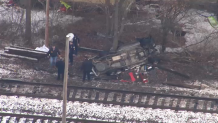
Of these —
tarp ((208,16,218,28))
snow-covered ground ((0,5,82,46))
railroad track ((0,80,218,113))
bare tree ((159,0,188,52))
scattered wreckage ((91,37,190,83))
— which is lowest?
railroad track ((0,80,218,113))

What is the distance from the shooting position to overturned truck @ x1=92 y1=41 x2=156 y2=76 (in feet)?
55.4

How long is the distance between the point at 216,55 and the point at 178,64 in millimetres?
2057

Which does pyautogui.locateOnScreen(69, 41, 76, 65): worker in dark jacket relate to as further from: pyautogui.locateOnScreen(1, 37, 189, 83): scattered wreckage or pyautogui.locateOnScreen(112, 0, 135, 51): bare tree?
pyautogui.locateOnScreen(112, 0, 135, 51): bare tree

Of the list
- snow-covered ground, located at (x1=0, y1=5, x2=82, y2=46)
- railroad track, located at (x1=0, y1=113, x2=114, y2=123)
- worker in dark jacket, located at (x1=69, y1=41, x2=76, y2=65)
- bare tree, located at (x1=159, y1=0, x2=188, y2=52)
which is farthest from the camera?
snow-covered ground, located at (x1=0, y1=5, x2=82, y2=46)

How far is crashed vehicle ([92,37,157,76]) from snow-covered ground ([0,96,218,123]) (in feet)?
10.0

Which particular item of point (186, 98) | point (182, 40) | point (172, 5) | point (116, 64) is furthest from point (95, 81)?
point (182, 40)

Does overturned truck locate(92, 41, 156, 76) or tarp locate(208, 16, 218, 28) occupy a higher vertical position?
tarp locate(208, 16, 218, 28)

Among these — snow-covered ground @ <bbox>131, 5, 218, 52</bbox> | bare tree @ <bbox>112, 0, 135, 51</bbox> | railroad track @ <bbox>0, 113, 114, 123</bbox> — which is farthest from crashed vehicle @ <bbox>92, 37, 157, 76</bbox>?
railroad track @ <bbox>0, 113, 114, 123</bbox>

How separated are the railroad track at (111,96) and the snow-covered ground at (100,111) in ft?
1.19

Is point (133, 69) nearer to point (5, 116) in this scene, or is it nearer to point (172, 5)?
point (172, 5)

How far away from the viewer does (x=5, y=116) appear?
12.8m

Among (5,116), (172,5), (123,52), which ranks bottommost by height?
(5,116)

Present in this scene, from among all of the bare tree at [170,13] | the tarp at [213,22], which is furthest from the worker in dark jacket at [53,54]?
the tarp at [213,22]

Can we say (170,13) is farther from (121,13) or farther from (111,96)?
(111,96)
